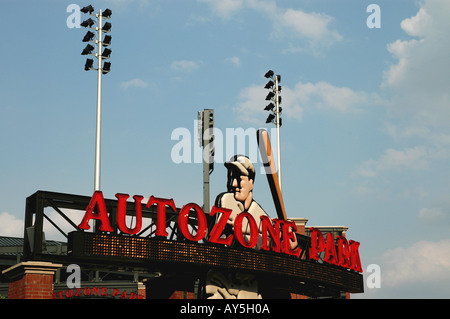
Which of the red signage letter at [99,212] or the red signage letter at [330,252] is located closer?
the red signage letter at [99,212]

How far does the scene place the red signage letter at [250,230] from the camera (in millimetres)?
32312

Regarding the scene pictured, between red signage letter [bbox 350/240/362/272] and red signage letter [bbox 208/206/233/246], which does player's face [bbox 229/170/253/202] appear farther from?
red signage letter [bbox 350/240/362/272]

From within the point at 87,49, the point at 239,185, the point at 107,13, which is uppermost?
the point at 107,13

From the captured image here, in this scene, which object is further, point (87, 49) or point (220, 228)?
point (87, 49)

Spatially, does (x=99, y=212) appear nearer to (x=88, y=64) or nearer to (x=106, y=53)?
(x=88, y=64)

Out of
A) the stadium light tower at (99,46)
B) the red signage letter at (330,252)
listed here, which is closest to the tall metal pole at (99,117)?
the stadium light tower at (99,46)

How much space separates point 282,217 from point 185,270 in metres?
8.12

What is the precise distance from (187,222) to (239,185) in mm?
4199

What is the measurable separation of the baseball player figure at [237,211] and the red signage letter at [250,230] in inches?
15.4

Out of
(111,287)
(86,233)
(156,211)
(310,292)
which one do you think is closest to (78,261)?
Answer: (86,233)

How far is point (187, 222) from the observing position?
1223 inches

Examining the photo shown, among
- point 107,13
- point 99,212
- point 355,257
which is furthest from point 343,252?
point 107,13

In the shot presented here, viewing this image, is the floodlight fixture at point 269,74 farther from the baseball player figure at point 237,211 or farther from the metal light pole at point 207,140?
the baseball player figure at point 237,211
